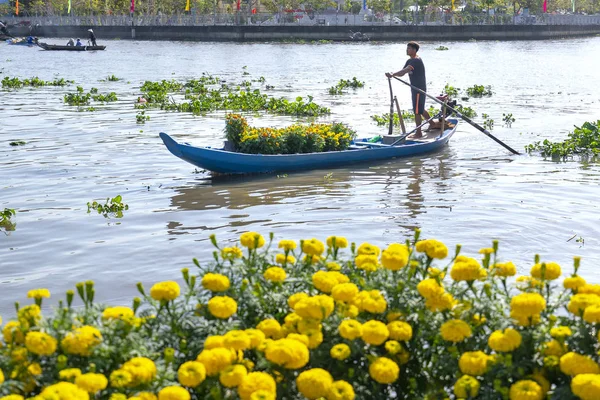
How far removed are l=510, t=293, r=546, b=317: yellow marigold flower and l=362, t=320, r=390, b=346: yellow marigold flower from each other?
0.56 m

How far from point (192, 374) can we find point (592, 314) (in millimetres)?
1660

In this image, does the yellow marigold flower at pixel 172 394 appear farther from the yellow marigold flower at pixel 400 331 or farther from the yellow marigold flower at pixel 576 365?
the yellow marigold flower at pixel 576 365

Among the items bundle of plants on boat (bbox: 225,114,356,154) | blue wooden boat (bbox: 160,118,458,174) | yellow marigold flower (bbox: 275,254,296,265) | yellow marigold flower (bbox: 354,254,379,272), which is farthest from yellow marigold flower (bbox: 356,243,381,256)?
bundle of plants on boat (bbox: 225,114,356,154)

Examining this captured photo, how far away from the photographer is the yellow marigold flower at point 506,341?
328 cm

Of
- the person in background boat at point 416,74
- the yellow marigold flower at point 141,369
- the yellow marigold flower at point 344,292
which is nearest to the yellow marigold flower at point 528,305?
the yellow marigold flower at point 344,292

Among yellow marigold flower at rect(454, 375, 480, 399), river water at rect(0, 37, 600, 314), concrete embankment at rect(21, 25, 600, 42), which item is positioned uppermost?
concrete embankment at rect(21, 25, 600, 42)

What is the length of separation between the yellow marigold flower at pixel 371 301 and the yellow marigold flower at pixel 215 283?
0.60 metres

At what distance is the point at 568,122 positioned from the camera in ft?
70.3

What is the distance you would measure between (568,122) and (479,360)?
19476 mm

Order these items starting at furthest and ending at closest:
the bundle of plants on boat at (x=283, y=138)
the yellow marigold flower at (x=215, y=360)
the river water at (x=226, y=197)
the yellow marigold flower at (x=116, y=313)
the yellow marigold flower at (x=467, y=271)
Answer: the bundle of plants on boat at (x=283, y=138) → the river water at (x=226, y=197) → the yellow marigold flower at (x=467, y=271) → the yellow marigold flower at (x=116, y=313) → the yellow marigold flower at (x=215, y=360)

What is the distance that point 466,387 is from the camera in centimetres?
323

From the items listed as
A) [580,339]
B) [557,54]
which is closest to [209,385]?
[580,339]

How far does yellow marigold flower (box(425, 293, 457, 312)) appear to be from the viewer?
3.59 m

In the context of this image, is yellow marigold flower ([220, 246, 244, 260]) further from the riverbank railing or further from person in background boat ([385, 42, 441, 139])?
the riverbank railing
